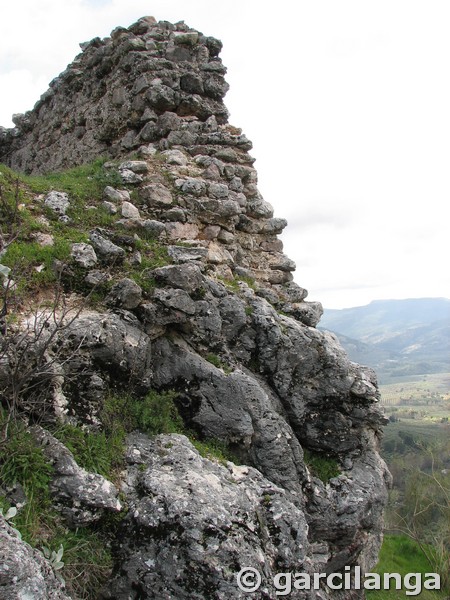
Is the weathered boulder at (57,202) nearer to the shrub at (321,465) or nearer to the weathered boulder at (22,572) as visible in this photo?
the weathered boulder at (22,572)

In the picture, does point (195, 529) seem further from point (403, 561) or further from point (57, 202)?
point (403, 561)

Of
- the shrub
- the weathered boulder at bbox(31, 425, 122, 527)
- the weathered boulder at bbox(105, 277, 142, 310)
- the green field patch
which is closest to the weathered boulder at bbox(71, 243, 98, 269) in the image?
the weathered boulder at bbox(105, 277, 142, 310)

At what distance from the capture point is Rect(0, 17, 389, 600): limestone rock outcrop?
517 cm

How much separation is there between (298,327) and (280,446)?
250cm

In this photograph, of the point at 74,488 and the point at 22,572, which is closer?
the point at 22,572

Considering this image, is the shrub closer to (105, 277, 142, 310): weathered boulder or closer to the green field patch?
(105, 277, 142, 310): weathered boulder

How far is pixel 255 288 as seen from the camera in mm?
9883

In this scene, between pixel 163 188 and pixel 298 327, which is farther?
pixel 163 188

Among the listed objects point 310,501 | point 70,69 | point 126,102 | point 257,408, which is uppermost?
point 70,69

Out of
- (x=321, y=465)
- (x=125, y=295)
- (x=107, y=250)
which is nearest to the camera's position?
(x=125, y=295)

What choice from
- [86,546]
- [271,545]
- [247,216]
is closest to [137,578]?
[86,546]

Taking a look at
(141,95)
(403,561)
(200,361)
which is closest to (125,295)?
(200,361)

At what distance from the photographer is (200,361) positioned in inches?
297

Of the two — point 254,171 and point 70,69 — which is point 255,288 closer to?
point 254,171
